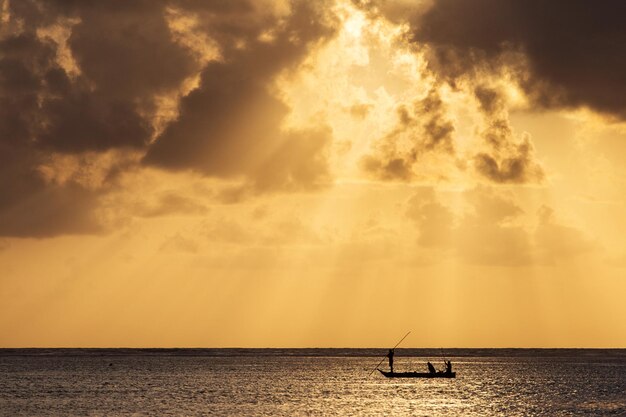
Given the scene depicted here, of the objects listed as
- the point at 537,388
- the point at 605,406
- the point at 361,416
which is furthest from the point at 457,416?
the point at 537,388

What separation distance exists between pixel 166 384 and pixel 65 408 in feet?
157

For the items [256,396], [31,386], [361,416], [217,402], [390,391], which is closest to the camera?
[361,416]

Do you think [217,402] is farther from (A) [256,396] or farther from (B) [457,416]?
(B) [457,416]

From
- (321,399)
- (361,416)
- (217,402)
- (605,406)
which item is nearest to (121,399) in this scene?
(217,402)

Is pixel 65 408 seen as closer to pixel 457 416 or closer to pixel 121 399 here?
pixel 121 399

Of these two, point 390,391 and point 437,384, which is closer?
point 390,391

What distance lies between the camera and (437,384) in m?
158

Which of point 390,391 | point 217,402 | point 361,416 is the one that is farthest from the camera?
point 390,391

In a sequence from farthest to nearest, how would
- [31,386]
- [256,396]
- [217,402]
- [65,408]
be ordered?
[31,386]
[256,396]
[217,402]
[65,408]

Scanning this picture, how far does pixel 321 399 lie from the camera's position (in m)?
123

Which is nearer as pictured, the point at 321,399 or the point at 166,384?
the point at 321,399

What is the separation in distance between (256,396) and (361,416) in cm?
2900

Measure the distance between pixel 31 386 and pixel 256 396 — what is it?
1639 inches

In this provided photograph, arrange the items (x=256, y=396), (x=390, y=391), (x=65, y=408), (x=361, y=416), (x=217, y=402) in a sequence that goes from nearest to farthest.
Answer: (x=361, y=416), (x=65, y=408), (x=217, y=402), (x=256, y=396), (x=390, y=391)
